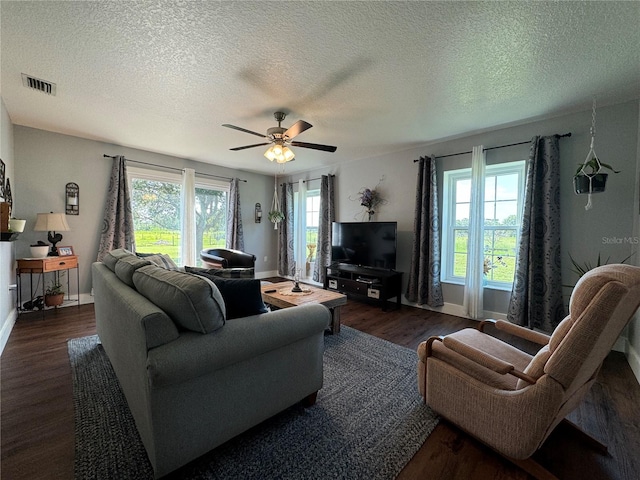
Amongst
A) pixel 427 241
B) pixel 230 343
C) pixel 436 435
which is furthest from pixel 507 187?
pixel 230 343

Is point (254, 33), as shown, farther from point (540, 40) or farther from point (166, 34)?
point (540, 40)

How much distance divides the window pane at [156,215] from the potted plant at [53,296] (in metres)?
1.12

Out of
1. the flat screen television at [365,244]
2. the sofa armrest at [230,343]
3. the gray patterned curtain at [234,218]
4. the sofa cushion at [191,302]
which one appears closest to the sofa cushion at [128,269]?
the sofa cushion at [191,302]

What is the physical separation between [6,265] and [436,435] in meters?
4.33

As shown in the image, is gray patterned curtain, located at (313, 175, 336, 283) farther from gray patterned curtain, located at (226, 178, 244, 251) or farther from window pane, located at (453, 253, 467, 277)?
window pane, located at (453, 253, 467, 277)

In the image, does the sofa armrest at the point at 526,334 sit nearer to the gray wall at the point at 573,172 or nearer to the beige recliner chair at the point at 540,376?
the beige recliner chair at the point at 540,376

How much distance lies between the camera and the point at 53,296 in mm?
3582

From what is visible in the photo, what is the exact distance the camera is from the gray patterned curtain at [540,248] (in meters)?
2.93

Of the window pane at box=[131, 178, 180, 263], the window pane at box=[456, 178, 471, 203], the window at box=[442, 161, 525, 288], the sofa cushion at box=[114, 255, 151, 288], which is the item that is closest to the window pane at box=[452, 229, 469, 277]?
the window at box=[442, 161, 525, 288]

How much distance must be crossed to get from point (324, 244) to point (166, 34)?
158 inches

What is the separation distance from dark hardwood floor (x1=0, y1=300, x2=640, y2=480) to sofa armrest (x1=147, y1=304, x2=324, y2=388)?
0.85 meters

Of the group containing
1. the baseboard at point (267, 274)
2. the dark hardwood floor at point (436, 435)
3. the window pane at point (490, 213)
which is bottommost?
the dark hardwood floor at point (436, 435)

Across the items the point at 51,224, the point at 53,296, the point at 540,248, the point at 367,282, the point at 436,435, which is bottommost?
the point at 436,435

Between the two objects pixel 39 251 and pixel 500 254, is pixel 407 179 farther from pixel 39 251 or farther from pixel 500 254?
pixel 39 251
